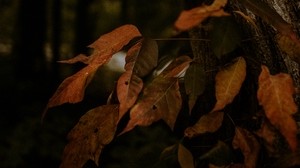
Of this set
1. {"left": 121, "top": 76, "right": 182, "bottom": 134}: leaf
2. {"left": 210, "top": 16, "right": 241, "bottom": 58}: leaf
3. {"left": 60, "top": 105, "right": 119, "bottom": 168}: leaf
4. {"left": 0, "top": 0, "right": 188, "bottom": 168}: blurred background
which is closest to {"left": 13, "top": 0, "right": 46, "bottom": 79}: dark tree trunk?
{"left": 0, "top": 0, "right": 188, "bottom": 168}: blurred background

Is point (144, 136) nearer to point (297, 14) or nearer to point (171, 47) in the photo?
point (171, 47)

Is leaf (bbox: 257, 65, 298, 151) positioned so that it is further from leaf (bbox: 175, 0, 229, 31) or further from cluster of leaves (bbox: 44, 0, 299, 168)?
leaf (bbox: 175, 0, 229, 31)

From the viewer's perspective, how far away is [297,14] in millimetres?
875

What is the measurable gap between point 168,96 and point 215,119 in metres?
0.12

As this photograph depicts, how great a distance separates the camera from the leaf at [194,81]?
779 millimetres

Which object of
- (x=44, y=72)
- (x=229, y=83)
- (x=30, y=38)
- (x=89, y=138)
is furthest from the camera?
(x=44, y=72)

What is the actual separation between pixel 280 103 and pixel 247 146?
5.6 inches

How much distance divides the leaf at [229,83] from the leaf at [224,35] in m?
0.07

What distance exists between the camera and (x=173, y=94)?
771mm

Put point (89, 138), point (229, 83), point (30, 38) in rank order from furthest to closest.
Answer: point (30, 38)
point (89, 138)
point (229, 83)

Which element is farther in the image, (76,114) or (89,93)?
(89,93)

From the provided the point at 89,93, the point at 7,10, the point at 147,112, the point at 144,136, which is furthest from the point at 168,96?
the point at 7,10

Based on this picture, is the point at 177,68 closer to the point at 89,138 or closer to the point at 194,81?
the point at 194,81

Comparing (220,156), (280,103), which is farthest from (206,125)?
(280,103)
